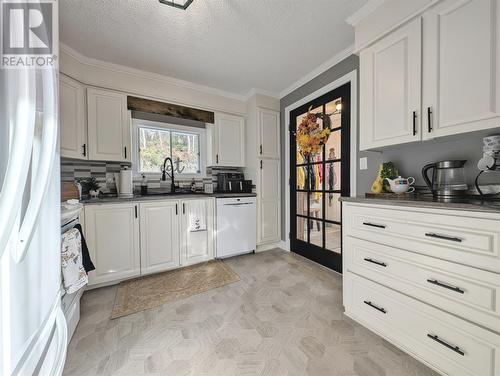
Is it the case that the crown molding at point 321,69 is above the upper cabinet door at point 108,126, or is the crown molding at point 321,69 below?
above

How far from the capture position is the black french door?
225cm

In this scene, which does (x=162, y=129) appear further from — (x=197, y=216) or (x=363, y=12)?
(x=363, y=12)

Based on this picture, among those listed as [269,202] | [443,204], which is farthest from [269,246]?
[443,204]

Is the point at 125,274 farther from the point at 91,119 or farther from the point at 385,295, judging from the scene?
the point at 385,295

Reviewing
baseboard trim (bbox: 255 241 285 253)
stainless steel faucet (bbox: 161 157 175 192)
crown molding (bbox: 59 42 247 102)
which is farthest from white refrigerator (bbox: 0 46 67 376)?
baseboard trim (bbox: 255 241 285 253)

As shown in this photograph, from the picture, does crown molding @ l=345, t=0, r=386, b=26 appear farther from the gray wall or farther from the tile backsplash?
the tile backsplash

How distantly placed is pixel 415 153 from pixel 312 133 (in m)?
1.14

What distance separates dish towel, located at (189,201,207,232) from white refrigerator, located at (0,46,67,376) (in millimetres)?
1815

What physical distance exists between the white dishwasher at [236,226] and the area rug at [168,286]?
0.99 ft

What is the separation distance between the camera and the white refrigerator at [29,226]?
0.52 m

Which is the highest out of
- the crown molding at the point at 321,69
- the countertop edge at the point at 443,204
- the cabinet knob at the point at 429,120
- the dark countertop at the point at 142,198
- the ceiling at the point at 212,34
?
the ceiling at the point at 212,34

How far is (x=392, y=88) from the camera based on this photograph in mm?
1478

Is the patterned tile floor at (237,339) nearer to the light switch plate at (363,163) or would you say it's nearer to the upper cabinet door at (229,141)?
the light switch plate at (363,163)

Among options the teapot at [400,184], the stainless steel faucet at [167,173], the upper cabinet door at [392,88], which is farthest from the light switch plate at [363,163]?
the stainless steel faucet at [167,173]
